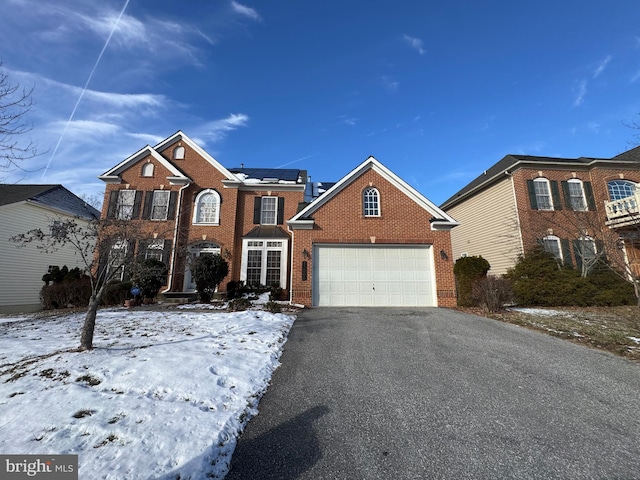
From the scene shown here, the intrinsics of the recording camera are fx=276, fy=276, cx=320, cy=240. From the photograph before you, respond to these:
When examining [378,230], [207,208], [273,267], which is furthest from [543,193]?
[207,208]

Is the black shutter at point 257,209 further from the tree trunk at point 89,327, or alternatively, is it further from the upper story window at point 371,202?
the tree trunk at point 89,327

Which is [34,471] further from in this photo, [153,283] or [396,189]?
[396,189]

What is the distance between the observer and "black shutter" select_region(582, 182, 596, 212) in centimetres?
1555

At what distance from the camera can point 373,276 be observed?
11.5 m

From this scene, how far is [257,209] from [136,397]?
14.1m

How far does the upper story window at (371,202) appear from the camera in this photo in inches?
484

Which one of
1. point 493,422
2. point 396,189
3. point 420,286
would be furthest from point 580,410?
point 396,189

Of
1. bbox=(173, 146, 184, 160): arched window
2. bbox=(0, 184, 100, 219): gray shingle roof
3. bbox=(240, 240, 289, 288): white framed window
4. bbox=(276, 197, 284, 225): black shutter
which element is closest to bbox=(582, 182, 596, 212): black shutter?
bbox=(240, 240, 289, 288): white framed window

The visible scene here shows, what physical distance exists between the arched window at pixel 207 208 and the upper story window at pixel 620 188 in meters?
22.8

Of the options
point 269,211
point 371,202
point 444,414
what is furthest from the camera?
point 269,211

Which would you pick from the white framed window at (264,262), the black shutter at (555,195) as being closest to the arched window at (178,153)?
the white framed window at (264,262)

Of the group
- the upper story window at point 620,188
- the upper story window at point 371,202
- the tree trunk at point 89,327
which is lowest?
the tree trunk at point 89,327

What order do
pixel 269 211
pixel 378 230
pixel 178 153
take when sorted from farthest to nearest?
pixel 178 153 < pixel 269 211 < pixel 378 230

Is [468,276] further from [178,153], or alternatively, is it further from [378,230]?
[178,153]
